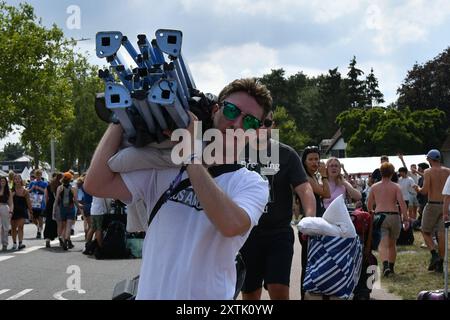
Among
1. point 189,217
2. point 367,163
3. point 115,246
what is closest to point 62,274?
point 115,246

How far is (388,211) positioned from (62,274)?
541 cm

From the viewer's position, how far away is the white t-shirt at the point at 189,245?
2654mm

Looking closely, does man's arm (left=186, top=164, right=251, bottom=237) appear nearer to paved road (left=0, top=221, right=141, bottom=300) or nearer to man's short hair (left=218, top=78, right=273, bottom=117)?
man's short hair (left=218, top=78, right=273, bottom=117)

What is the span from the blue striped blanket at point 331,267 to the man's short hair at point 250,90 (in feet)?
11.1

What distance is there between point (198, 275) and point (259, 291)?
9.78 ft

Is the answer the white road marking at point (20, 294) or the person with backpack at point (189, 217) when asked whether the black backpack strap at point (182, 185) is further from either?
the white road marking at point (20, 294)

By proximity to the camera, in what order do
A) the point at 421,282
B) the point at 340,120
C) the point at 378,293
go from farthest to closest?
the point at 340,120 → the point at 421,282 → the point at 378,293

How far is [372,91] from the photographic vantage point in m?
120

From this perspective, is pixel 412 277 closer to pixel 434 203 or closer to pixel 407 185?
pixel 434 203

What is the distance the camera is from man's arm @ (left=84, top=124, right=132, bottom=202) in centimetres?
267

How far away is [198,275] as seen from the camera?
2658 millimetres

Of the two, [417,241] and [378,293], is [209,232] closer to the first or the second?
[378,293]
